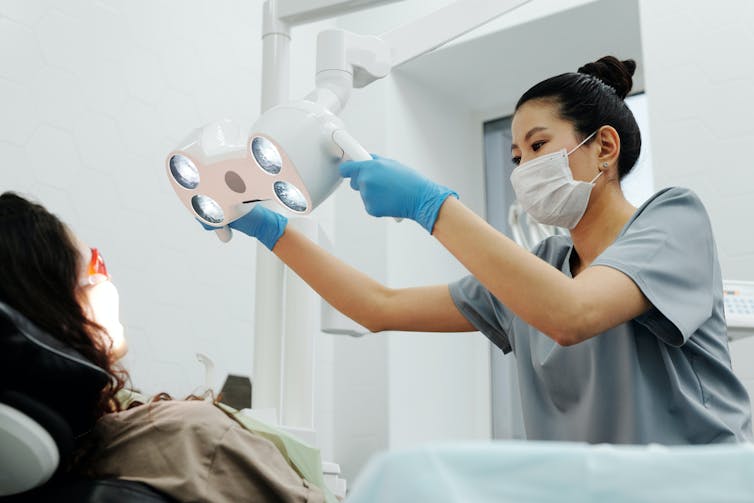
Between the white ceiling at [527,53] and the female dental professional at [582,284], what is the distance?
4.46ft

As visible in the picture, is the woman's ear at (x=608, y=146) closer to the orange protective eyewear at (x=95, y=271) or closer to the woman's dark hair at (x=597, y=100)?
the woman's dark hair at (x=597, y=100)

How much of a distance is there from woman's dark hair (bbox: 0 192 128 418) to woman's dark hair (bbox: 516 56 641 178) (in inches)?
34.3

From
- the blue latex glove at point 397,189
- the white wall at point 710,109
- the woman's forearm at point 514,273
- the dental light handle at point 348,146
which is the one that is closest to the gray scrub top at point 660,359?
the woman's forearm at point 514,273

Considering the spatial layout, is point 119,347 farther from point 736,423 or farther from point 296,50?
point 296,50

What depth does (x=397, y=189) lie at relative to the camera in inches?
58.7

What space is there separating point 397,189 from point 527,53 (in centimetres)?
199

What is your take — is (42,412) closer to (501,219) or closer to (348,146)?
(348,146)

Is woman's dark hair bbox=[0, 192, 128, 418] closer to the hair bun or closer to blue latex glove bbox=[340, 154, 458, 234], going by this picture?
blue latex glove bbox=[340, 154, 458, 234]

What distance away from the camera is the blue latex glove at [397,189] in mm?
1477

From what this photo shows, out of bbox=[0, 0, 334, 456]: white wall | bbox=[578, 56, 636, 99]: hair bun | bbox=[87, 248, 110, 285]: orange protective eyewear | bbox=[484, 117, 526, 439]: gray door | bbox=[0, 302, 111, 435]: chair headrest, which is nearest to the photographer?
bbox=[0, 302, 111, 435]: chair headrest

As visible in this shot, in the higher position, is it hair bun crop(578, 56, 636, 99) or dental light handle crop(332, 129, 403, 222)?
hair bun crop(578, 56, 636, 99)

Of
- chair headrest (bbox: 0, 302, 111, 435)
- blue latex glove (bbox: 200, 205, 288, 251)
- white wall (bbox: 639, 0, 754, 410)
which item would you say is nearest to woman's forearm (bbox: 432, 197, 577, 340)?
blue latex glove (bbox: 200, 205, 288, 251)

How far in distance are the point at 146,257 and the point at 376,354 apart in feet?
3.07

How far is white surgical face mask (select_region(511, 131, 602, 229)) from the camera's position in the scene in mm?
1683
